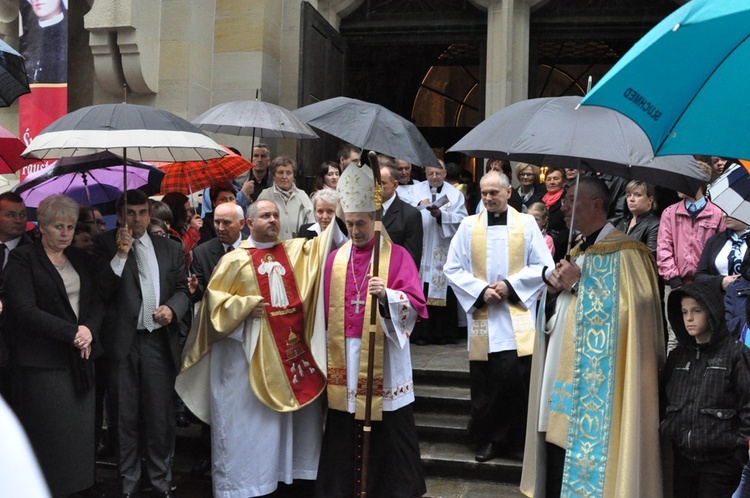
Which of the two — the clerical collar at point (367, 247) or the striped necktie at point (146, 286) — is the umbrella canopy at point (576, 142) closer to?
the clerical collar at point (367, 247)

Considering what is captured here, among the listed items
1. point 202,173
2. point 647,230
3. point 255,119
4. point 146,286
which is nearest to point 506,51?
point 647,230

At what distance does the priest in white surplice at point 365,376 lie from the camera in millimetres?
5535

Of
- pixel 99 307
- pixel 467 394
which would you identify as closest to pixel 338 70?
pixel 467 394

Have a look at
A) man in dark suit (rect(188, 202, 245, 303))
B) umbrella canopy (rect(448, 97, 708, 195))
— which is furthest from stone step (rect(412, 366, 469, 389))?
umbrella canopy (rect(448, 97, 708, 195))

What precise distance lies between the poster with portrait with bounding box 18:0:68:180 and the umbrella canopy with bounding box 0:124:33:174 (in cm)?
300

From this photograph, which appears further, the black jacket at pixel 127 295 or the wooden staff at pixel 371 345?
the black jacket at pixel 127 295

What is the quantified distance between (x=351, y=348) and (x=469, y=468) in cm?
140

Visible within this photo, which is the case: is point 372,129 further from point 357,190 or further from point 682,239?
point 682,239

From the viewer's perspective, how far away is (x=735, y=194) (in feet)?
14.5

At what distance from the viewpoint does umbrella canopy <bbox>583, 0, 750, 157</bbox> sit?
9.64ft

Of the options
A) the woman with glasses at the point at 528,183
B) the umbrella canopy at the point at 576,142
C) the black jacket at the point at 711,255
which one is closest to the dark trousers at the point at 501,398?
the black jacket at the point at 711,255

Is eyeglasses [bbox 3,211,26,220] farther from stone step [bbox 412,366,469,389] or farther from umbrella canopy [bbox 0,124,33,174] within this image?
stone step [bbox 412,366,469,389]

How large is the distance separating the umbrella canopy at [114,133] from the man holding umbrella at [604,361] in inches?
90.1

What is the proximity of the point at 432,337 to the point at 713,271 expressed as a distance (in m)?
2.87
